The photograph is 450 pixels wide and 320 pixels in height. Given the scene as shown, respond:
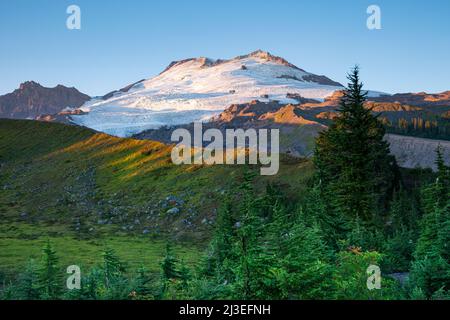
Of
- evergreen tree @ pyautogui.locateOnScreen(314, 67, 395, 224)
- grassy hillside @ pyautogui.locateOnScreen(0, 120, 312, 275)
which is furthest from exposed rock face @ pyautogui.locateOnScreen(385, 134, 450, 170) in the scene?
evergreen tree @ pyautogui.locateOnScreen(314, 67, 395, 224)

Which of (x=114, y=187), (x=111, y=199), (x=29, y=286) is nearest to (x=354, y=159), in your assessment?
(x=29, y=286)

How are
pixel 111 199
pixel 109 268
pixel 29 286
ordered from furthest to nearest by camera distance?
1. pixel 111 199
2. pixel 109 268
3. pixel 29 286

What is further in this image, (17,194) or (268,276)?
(17,194)

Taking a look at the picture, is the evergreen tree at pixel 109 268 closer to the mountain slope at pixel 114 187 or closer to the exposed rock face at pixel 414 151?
the mountain slope at pixel 114 187

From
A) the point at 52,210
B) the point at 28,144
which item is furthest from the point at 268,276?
the point at 28,144

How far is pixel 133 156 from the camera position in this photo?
3300 inches

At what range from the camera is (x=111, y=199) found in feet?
226

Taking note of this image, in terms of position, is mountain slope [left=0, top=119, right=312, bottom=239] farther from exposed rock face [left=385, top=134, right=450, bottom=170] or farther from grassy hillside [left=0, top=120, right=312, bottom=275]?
exposed rock face [left=385, top=134, right=450, bottom=170]

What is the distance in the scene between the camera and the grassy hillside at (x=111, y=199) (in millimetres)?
46719

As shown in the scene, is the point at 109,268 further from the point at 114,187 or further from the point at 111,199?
the point at 114,187

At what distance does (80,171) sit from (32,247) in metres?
40.5

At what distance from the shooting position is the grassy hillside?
4672 centimetres
